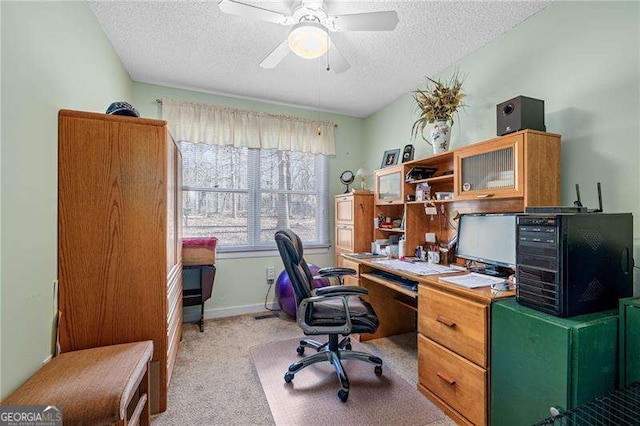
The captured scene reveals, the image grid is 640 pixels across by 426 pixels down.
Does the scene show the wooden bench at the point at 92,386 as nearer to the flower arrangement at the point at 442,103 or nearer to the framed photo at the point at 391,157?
the flower arrangement at the point at 442,103

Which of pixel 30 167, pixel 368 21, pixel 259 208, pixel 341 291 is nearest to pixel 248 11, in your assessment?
pixel 368 21

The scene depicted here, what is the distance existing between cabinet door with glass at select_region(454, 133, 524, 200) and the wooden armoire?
2.04 m

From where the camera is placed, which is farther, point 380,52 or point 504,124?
point 380,52

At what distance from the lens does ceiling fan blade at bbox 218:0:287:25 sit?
1.48 m

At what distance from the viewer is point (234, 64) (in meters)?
2.62

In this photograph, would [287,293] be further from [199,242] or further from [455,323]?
[455,323]

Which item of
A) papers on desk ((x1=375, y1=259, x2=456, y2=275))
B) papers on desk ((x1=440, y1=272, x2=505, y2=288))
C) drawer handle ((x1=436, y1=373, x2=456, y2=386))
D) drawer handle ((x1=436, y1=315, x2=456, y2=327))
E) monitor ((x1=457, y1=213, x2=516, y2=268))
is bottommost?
drawer handle ((x1=436, y1=373, x2=456, y2=386))

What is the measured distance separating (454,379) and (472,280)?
59cm

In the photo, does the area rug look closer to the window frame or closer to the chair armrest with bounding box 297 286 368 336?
the chair armrest with bounding box 297 286 368 336

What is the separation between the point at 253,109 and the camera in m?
3.43

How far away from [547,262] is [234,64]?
2.79m

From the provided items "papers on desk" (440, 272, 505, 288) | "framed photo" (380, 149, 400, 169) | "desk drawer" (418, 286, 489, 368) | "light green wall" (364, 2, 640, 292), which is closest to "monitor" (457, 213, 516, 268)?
"papers on desk" (440, 272, 505, 288)

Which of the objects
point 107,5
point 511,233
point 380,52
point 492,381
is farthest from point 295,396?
point 107,5

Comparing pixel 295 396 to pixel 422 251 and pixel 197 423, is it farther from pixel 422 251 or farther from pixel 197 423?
pixel 422 251
